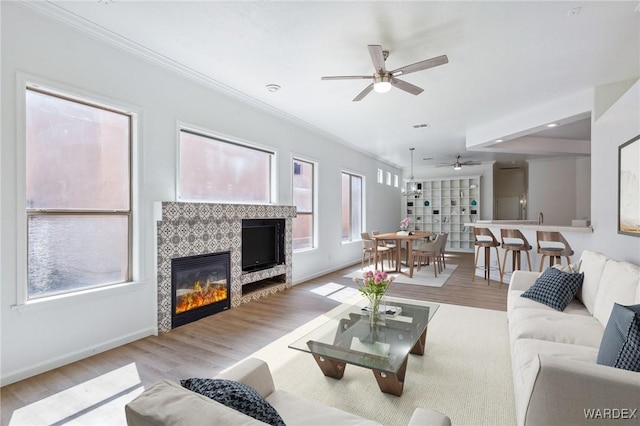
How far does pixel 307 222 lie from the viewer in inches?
245

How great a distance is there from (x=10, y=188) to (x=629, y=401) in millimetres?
4047

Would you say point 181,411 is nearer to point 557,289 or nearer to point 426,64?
point 426,64

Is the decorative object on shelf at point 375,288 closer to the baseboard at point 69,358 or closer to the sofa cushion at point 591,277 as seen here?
the sofa cushion at point 591,277

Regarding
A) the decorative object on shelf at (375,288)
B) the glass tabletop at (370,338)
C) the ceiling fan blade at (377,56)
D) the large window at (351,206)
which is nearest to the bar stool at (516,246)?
the glass tabletop at (370,338)

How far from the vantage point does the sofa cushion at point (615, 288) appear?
6.73 feet

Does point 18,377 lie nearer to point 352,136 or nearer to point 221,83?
point 221,83

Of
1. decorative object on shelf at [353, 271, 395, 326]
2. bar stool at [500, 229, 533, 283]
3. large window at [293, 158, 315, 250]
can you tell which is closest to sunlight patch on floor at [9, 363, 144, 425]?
decorative object on shelf at [353, 271, 395, 326]

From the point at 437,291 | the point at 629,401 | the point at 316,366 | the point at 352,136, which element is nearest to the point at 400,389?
the point at 316,366

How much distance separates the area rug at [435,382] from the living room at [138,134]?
1580 mm

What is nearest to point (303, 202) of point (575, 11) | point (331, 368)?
point (331, 368)

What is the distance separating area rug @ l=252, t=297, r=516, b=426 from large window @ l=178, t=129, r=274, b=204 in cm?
218

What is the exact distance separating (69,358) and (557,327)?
402 cm

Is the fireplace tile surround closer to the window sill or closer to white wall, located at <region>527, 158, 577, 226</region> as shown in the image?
the window sill

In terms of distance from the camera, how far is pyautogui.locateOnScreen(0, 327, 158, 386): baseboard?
7.81ft
